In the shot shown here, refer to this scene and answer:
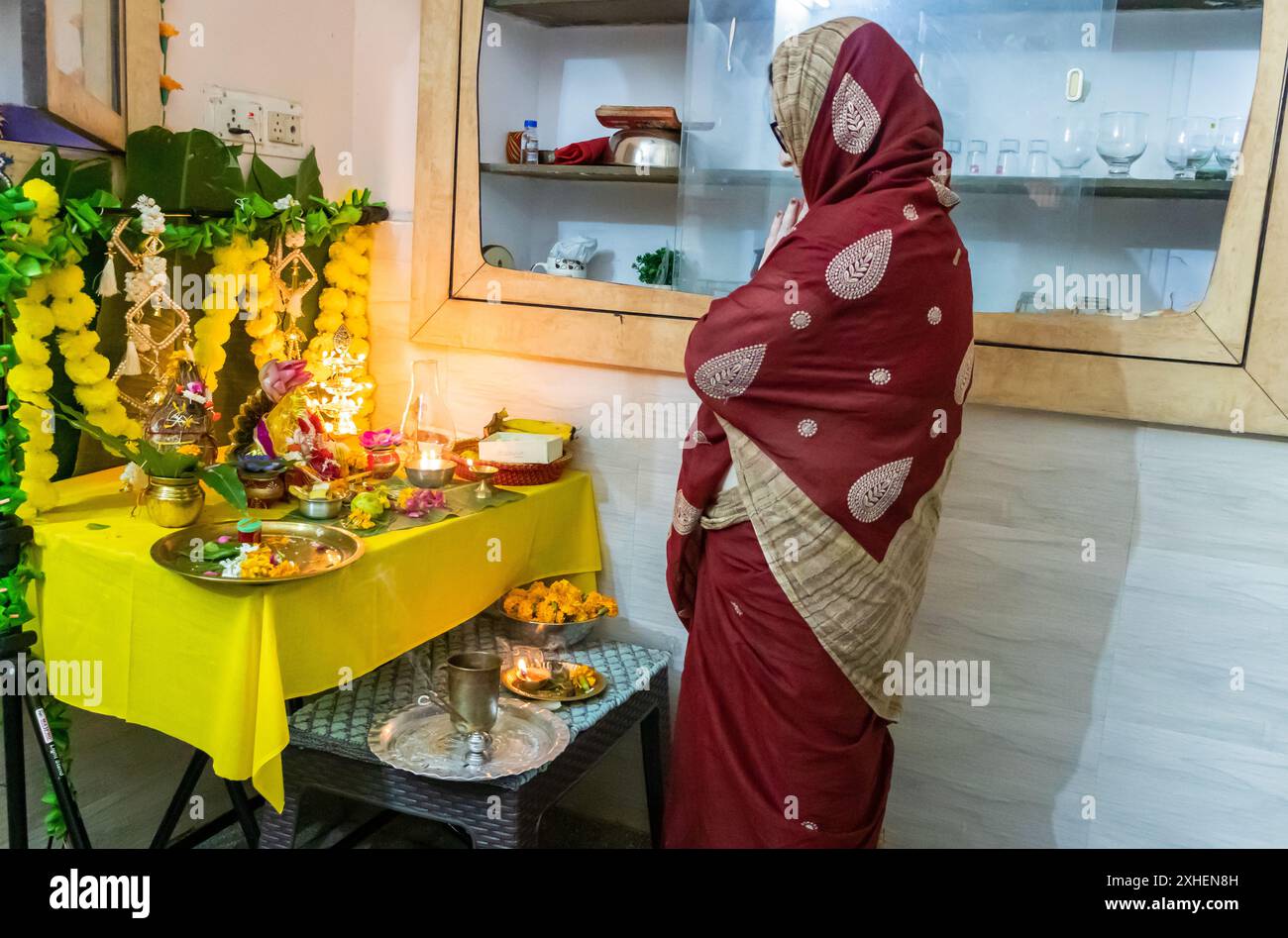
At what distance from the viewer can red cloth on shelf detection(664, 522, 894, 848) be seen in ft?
5.59

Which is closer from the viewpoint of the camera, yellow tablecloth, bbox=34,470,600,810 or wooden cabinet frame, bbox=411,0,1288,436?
yellow tablecloth, bbox=34,470,600,810

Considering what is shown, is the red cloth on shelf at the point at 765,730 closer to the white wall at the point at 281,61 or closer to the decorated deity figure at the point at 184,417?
the decorated deity figure at the point at 184,417

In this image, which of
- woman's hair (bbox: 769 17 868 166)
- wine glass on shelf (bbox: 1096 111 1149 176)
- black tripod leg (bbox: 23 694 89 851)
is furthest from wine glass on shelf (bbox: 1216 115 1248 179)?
black tripod leg (bbox: 23 694 89 851)

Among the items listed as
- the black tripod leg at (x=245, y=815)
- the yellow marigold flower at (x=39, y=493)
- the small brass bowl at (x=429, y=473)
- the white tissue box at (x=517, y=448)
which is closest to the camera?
the yellow marigold flower at (x=39, y=493)

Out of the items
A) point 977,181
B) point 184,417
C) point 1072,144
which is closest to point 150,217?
point 184,417

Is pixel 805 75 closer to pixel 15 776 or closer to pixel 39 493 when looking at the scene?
pixel 39 493

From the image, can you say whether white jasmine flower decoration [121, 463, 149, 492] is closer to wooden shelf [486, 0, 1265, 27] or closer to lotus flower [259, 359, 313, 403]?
lotus flower [259, 359, 313, 403]

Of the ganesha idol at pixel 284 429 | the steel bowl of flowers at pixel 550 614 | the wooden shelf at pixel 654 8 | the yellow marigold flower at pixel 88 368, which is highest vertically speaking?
the wooden shelf at pixel 654 8

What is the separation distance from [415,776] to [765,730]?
57cm

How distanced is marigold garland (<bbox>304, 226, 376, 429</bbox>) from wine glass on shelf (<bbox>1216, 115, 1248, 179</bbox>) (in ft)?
6.12

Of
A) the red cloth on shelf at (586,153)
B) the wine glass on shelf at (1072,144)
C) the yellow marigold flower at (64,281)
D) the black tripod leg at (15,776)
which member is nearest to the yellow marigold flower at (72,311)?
the yellow marigold flower at (64,281)

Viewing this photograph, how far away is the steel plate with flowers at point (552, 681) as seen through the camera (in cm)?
200

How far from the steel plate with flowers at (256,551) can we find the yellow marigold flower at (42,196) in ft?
1.87
